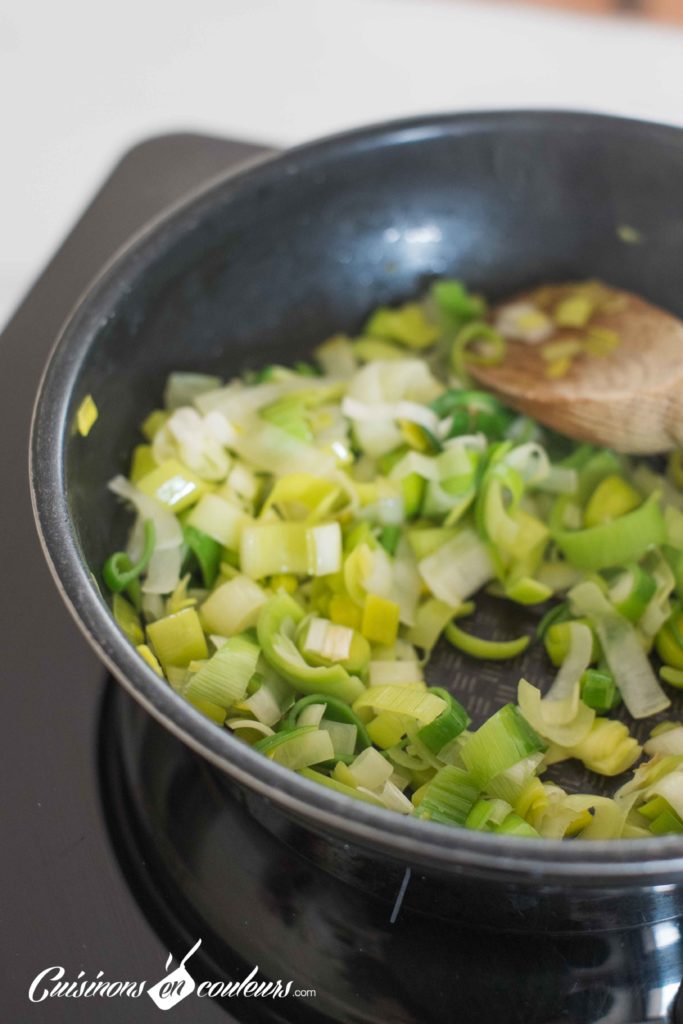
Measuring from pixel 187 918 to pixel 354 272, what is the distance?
895 mm

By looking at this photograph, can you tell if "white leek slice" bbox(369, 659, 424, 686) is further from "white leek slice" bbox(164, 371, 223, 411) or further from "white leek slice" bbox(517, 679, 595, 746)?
"white leek slice" bbox(164, 371, 223, 411)

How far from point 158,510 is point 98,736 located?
0.90 feet

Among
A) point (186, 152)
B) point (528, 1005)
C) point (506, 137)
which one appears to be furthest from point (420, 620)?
point (186, 152)

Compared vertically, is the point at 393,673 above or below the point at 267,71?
below

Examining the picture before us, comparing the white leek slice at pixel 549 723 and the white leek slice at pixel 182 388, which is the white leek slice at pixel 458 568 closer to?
the white leek slice at pixel 549 723

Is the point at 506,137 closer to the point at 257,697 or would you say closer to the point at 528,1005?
the point at 257,697

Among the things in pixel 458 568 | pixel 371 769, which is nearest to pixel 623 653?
pixel 458 568

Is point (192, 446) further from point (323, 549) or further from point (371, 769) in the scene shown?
point (371, 769)

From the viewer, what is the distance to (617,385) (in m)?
1.28

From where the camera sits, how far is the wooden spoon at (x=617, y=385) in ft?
4.12

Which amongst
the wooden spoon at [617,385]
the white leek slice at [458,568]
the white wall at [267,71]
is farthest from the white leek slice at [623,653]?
the white wall at [267,71]

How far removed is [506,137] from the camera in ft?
4.42

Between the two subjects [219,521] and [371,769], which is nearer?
[371,769]

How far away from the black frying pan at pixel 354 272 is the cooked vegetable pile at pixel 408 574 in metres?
0.05
